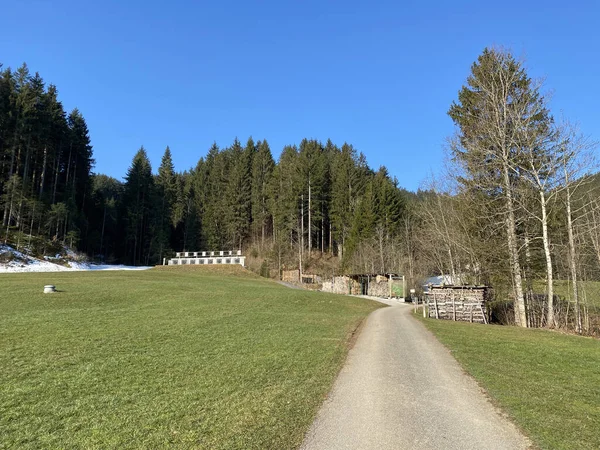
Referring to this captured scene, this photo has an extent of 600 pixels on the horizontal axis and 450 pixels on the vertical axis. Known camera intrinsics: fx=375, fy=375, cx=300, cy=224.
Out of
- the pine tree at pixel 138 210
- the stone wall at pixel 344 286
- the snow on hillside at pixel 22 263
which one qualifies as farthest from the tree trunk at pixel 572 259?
the pine tree at pixel 138 210

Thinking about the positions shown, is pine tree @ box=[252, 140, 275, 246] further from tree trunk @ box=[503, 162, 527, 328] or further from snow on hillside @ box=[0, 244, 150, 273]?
tree trunk @ box=[503, 162, 527, 328]

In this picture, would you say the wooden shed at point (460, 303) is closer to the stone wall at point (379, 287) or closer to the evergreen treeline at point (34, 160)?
the stone wall at point (379, 287)

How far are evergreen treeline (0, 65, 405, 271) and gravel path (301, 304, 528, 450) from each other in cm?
4822

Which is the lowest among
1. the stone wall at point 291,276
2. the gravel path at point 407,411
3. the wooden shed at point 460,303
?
the gravel path at point 407,411

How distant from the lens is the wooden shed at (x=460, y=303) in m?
22.5

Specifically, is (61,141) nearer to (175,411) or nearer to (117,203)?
(117,203)

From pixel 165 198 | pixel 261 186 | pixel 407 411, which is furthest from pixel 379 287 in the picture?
pixel 165 198

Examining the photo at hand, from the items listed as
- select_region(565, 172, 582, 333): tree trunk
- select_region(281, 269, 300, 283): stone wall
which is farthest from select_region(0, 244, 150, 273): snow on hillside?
select_region(565, 172, 582, 333): tree trunk

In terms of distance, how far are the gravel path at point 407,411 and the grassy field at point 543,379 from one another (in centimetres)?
37

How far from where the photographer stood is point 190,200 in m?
86.4

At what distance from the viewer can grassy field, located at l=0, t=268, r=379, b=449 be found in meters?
5.17

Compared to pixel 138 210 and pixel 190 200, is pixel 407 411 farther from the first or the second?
pixel 190 200

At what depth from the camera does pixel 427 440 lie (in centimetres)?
505

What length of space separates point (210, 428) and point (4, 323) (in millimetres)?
12494
